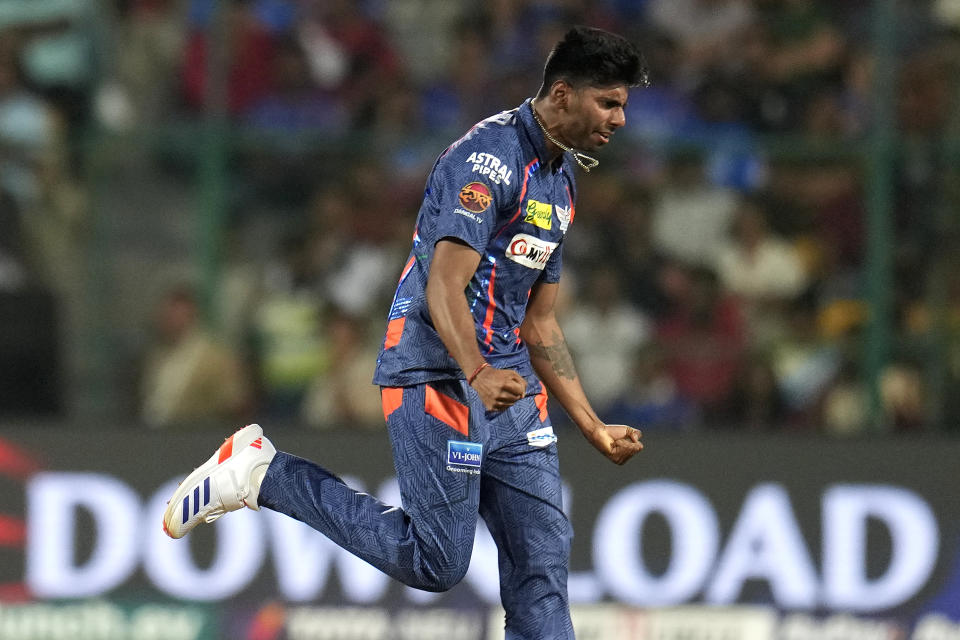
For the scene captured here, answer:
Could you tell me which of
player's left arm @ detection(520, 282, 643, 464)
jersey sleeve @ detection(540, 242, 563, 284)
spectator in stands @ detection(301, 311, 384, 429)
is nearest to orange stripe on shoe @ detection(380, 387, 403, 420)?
player's left arm @ detection(520, 282, 643, 464)

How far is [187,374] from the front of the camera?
869cm

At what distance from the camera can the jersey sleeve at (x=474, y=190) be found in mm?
4934

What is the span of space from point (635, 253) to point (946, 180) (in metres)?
1.72

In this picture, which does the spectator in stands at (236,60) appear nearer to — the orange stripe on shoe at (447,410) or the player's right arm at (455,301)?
the orange stripe on shoe at (447,410)

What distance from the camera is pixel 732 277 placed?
890cm

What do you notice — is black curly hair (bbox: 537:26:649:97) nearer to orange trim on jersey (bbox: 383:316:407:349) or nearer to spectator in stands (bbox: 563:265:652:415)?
orange trim on jersey (bbox: 383:316:407:349)

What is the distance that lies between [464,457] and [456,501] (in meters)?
0.15

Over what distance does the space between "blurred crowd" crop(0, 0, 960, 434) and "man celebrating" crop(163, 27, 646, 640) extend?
10.0 feet

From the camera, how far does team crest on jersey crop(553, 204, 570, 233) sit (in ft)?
17.4

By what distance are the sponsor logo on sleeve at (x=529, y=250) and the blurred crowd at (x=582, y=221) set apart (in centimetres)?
337

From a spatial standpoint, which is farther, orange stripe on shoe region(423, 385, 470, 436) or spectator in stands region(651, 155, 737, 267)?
spectator in stands region(651, 155, 737, 267)

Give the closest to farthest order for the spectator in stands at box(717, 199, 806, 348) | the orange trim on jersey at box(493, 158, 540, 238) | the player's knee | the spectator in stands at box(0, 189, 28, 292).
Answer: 1. the orange trim on jersey at box(493, 158, 540, 238)
2. the player's knee
3. the spectator in stands at box(0, 189, 28, 292)
4. the spectator in stands at box(717, 199, 806, 348)

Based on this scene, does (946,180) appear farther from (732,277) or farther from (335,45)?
(335,45)

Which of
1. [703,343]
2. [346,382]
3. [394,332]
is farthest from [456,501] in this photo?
[703,343]
